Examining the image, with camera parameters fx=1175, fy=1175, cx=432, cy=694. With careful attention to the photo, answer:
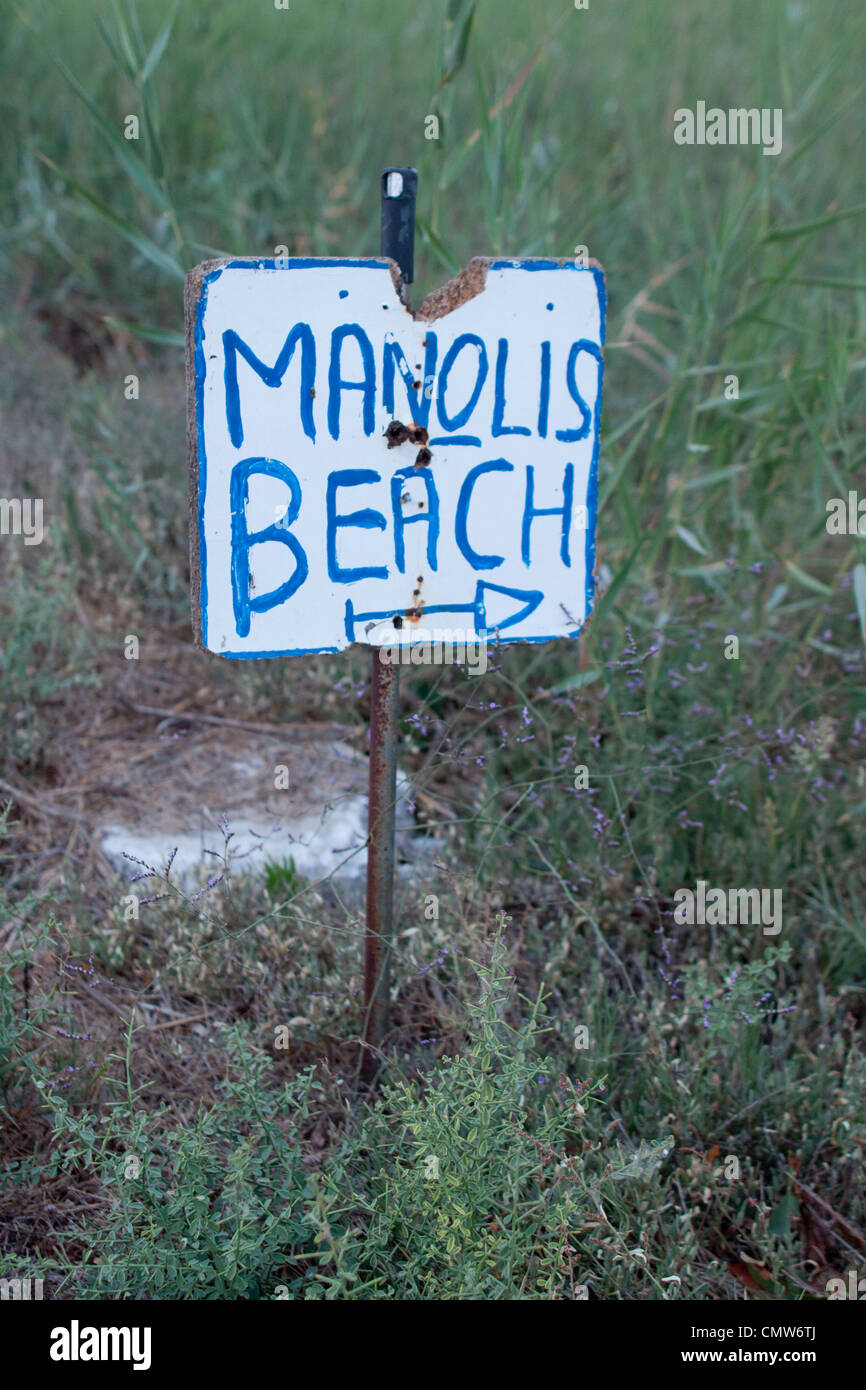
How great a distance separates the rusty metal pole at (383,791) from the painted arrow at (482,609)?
0.22 feet

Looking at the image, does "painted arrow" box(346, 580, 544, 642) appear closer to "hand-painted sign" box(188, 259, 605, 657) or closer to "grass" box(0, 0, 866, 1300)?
"hand-painted sign" box(188, 259, 605, 657)

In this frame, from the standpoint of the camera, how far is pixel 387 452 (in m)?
1.61

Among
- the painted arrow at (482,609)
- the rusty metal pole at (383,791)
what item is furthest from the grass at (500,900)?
the painted arrow at (482,609)

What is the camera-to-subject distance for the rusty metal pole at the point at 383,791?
164 centimetres

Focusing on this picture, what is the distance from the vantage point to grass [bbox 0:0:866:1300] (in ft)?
4.95

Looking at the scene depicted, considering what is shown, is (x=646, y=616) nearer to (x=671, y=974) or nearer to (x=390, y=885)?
(x=671, y=974)

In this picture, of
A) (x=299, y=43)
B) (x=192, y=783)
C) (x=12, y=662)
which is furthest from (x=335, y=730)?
(x=299, y=43)

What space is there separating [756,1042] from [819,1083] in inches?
4.7

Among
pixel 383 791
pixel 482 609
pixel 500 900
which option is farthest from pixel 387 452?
pixel 500 900

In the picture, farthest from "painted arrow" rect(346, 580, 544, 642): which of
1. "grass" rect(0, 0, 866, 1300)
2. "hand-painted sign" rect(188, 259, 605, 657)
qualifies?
"grass" rect(0, 0, 866, 1300)

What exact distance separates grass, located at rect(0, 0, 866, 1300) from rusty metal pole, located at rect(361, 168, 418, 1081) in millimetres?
64

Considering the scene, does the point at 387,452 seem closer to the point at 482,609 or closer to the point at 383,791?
the point at 482,609

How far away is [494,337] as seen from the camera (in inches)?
63.9

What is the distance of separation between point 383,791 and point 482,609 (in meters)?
0.31
